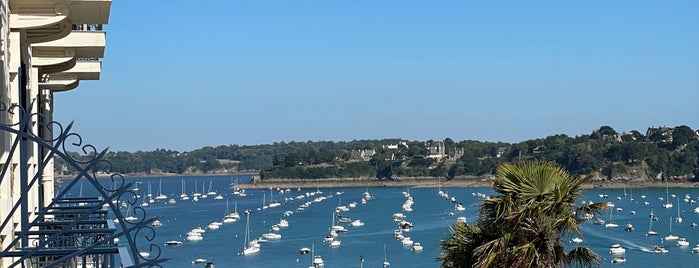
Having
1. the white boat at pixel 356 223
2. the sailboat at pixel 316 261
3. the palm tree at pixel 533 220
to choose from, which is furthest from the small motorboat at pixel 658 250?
the palm tree at pixel 533 220

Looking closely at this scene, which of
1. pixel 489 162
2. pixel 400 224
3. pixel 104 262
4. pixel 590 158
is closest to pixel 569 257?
pixel 104 262

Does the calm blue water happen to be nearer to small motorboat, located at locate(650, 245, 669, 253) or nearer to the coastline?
small motorboat, located at locate(650, 245, 669, 253)

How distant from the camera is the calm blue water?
2729 inches

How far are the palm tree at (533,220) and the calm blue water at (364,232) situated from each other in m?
42.8

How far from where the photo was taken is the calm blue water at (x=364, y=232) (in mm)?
69312

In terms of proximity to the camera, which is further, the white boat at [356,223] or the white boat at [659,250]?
the white boat at [356,223]

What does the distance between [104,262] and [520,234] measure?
6078 millimetres

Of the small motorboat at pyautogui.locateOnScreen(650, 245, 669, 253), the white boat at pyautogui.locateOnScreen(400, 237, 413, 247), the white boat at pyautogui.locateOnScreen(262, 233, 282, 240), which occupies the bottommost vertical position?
the small motorboat at pyautogui.locateOnScreen(650, 245, 669, 253)

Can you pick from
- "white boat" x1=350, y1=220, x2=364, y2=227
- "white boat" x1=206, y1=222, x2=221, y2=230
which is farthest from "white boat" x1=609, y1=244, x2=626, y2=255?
"white boat" x1=206, y1=222, x2=221, y2=230

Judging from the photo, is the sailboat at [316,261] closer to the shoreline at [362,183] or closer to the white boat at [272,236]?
the white boat at [272,236]

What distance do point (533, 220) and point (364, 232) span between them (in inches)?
3123

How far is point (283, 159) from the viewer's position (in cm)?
18838

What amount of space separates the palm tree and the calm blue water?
42820 mm

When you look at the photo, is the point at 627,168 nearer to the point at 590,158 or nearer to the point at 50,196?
the point at 590,158
